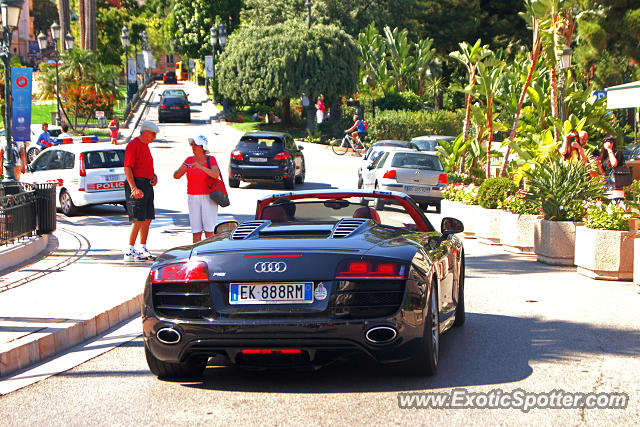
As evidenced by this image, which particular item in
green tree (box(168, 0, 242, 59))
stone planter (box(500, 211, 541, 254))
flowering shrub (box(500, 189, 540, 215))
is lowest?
stone planter (box(500, 211, 541, 254))

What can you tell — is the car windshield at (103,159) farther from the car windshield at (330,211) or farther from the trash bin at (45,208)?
the car windshield at (330,211)

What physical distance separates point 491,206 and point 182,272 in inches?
460

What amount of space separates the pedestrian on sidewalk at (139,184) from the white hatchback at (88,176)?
8415 mm

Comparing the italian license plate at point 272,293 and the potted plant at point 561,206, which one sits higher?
the italian license plate at point 272,293

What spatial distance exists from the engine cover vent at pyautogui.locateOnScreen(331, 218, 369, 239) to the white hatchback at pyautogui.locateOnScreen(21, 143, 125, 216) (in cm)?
1500

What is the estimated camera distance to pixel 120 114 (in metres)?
66.9

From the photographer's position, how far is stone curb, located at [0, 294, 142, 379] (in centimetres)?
737

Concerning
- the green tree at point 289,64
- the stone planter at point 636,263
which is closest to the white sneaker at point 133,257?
the stone planter at point 636,263

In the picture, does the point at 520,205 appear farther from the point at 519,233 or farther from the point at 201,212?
the point at 201,212

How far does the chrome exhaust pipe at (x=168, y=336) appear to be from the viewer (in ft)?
20.6

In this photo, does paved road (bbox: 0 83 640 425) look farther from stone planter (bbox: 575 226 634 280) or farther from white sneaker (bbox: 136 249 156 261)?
white sneaker (bbox: 136 249 156 261)

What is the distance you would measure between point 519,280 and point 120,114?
189ft

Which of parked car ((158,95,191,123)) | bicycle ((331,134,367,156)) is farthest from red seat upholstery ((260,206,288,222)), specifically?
parked car ((158,95,191,123))

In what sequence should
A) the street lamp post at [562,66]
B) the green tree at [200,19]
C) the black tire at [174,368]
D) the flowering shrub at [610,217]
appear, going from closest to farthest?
the black tire at [174,368], the flowering shrub at [610,217], the street lamp post at [562,66], the green tree at [200,19]
